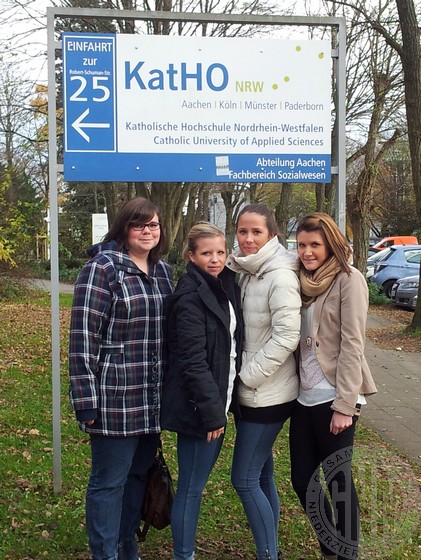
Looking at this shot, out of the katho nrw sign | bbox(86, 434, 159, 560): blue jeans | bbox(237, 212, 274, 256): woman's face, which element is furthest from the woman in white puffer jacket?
the katho nrw sign

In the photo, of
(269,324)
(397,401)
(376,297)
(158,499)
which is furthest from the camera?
(376,297)

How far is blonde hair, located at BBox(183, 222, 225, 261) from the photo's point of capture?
3236 millimetres

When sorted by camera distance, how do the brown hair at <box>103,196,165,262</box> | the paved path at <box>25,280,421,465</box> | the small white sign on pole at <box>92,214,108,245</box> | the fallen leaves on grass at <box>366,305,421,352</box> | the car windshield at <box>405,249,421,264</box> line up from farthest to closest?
the car windshield at <box>405,249,421,264</box> → the small white sign on pole at <box>92,214,108,245</box> → the fallen leaves on grass at <box>366,305,421,352</box> → the paved path at <box>25,280,421,465</box> → the brown hair at <box>103,196,165,262</box>

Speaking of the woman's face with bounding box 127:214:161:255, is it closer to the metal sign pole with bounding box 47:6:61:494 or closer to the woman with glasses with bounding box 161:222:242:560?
the woman with glasses with bounding box 161:222:242:560

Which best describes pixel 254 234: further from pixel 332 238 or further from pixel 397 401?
pixel 397 401

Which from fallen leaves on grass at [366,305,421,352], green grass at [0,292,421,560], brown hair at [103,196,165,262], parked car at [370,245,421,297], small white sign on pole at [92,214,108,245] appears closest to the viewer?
brown hair at [103,196,165,262]

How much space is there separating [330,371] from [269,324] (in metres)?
0.38

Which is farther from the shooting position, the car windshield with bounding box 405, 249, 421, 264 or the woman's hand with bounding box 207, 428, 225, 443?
the car windshield with bounding box 405, 249, 421, 264

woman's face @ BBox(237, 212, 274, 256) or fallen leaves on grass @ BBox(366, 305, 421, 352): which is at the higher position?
woman's face @ BBox(237, 212, 274, 256)

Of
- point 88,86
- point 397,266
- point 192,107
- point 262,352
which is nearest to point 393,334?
point 397,266

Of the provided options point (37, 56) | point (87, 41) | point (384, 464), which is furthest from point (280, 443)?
point (37, 56)

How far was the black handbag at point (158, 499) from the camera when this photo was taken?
3479mm

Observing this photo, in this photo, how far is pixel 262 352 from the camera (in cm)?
320

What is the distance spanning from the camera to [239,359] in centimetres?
327
